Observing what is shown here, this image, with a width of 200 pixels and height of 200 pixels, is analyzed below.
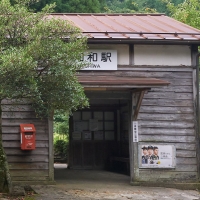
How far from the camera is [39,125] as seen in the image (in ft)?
38.3

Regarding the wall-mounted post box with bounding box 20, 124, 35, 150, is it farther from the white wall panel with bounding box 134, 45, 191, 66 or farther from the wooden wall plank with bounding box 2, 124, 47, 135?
the white wall panel with bounding box 134, 45, 191, 66

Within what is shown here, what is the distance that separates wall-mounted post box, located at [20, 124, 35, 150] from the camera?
11.2 m

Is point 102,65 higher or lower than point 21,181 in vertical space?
higher

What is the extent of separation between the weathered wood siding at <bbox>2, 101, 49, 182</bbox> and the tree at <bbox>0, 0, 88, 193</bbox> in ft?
7.96

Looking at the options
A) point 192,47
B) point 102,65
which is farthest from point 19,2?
point 192,47

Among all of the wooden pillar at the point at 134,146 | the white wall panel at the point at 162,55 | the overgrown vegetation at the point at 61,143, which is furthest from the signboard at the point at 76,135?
the white wall panel at the point at 162,55

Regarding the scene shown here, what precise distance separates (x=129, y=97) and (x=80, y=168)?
206 inches

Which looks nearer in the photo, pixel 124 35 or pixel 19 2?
pixel 19 2

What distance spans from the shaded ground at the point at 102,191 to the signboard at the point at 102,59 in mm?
3173

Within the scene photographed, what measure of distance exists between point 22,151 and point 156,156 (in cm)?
360

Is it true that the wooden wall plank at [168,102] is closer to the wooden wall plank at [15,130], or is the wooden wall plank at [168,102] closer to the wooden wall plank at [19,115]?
the wooden wall plank at [15,130]

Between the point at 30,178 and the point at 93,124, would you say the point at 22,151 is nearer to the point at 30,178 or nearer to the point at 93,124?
the point at 30,178

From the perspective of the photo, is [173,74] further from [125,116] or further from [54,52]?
[54,52]

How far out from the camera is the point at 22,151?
11.5 meters
